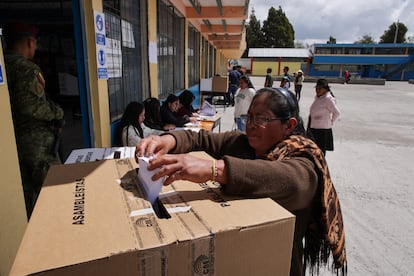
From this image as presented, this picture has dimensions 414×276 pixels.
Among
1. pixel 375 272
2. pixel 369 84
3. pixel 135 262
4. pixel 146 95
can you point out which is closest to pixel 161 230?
pixel 135 262

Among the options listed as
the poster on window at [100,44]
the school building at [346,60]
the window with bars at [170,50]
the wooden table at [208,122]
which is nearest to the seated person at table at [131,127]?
the poster on window at [100,44]

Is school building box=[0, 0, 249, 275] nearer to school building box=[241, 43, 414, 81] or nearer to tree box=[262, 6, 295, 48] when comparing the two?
school building box=[241, 43, 414, 81]

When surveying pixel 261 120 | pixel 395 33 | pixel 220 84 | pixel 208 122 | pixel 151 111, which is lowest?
pixel 208 122

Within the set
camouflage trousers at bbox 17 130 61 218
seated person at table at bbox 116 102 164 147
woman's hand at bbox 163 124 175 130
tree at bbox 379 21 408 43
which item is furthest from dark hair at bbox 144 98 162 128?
tree at bbox 379 21 408 43

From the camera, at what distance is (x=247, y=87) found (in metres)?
5.76

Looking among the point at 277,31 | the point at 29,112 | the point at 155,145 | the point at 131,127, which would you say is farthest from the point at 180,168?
the point at 277,31

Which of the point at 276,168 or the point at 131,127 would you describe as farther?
the point at 131,127

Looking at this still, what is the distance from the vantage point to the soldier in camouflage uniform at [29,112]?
2.11 meters

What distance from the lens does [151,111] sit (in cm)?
432

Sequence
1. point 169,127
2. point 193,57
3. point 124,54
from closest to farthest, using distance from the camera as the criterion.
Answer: point 124,54 < point 169,127 < point 193,57

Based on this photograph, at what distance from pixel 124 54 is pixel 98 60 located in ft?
2.99

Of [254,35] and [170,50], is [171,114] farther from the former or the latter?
[254,35]

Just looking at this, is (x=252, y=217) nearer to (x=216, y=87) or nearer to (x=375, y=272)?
(x=375, y=272)

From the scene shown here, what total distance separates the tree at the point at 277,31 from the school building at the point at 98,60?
152 feet
